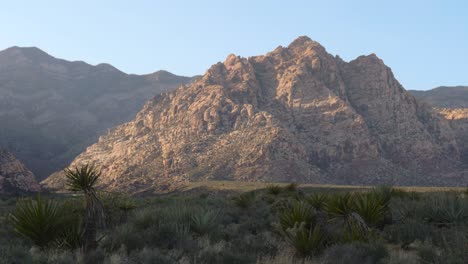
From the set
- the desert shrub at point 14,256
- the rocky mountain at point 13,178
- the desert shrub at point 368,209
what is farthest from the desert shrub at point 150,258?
the rocky mountain at point 13,178

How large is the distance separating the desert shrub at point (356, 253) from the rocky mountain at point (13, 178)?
53.1 m

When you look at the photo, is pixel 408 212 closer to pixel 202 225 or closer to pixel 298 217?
pixel 298 217

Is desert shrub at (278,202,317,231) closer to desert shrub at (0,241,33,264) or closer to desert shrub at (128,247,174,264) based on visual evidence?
desert shrub at (128,247,174,264)

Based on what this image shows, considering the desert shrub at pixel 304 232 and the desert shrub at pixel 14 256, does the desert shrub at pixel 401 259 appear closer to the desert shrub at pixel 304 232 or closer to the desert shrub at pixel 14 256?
the desert shrub at pixel 304 232

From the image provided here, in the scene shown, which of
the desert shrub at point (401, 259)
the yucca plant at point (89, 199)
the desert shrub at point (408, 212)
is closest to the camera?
the desert shrub at point (401, 259)

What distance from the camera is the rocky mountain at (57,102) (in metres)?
114

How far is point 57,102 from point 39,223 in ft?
485

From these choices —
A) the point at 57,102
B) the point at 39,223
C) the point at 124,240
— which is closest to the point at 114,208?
the point at 124,240

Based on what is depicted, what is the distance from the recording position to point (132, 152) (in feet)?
265

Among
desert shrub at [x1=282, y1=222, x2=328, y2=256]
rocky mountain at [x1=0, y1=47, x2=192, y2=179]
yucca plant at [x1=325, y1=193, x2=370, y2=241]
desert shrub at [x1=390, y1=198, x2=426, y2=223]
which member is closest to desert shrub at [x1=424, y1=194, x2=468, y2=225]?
desert shrub at [x1=390, y1=198, x2=426, y2=223]

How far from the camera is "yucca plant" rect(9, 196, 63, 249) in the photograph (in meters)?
10.1

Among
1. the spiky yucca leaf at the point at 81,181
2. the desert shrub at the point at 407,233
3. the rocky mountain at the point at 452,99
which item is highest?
the rocky mountain at the point at 452,99

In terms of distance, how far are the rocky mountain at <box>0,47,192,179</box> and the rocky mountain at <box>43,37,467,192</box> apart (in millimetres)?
28622

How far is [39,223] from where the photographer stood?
10070mm
